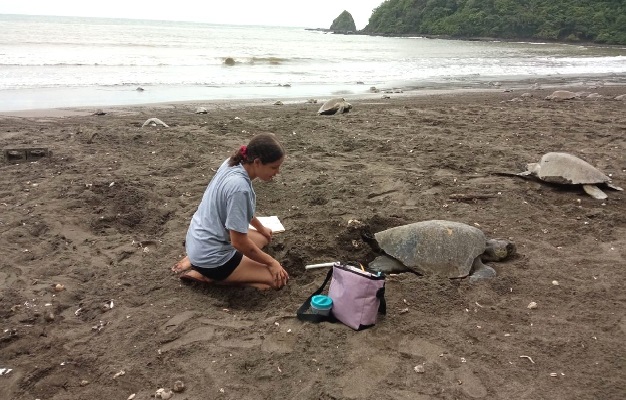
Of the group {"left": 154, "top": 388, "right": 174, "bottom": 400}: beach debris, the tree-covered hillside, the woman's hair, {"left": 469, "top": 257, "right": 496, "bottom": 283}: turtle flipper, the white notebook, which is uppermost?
the tree-covered hillside

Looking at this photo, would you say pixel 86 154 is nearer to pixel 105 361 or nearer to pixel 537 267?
pixel 105 361

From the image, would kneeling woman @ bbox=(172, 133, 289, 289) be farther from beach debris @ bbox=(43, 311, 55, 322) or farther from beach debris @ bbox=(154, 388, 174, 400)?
beach debris @ bbox=(154, 388, 174, 400)

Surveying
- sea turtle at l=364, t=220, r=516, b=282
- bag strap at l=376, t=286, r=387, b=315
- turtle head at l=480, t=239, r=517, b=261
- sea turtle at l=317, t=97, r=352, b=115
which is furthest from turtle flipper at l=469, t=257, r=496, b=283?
sea turtle at l=317, t=97, r=352, b=115

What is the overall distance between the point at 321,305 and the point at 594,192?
11.0 feet

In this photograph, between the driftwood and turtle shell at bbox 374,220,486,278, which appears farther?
the driftwood

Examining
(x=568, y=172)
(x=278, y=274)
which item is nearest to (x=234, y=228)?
(x=278, y=274)

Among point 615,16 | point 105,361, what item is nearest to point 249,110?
point 105,361

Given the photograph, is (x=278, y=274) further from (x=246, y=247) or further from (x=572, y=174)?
(x=572, y=174)

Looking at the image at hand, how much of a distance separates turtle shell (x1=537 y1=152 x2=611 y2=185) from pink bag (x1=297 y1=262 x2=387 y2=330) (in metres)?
2.94

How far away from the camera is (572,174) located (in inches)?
185

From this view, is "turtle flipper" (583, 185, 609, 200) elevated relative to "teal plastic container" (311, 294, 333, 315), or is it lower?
elevated

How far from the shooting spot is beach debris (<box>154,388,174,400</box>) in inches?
87.5

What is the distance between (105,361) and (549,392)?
7.31ft

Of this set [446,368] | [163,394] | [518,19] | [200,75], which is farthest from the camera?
[518,19]
